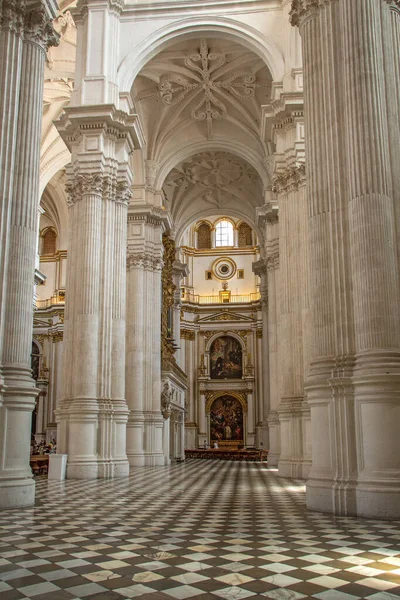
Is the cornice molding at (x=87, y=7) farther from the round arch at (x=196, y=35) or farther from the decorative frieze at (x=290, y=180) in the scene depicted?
the decorative frieze at (x=290, y=180)

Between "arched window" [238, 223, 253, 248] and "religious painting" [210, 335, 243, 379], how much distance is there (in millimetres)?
7258

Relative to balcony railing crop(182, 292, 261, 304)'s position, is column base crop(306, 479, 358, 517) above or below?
below

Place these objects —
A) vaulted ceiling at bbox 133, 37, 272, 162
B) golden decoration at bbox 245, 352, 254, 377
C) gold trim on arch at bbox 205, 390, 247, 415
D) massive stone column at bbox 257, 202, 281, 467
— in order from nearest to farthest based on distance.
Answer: vaulted ceiling at bbox 133, 37, 272, 162
massive stone column at bbox 257, 202, 281, 467
gold trim on arch at bbox 205, 390, 247, 415
golden decoration at bbox 245, 352, 254, 377

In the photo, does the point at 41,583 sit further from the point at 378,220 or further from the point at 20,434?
the point at 378,220

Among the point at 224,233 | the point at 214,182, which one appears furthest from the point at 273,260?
the point at 224,233

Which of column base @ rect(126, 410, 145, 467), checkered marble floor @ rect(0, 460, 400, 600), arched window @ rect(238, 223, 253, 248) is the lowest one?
checkered marble floor @ rect(0, 460, 400, 600)

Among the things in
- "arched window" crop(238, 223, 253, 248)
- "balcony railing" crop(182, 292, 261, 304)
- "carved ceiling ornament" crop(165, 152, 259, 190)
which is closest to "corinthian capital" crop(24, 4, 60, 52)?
"carved ceiling ornament" crop(165, 152, 259, 190)

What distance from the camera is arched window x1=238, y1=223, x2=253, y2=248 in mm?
48188

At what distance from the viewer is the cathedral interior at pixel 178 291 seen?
20.9 feet

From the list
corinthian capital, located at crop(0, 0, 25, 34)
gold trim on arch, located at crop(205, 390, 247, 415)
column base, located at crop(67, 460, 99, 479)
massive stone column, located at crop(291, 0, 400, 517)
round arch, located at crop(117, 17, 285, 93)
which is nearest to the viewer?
massive stone column, located at crop(291, 0, 400, 517)

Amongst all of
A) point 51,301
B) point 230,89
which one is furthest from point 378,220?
point 51,301

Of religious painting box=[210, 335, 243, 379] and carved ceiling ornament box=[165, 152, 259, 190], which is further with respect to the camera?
religious painting box=[210, 335, 243, 379]

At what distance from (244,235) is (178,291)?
12005 millimetres

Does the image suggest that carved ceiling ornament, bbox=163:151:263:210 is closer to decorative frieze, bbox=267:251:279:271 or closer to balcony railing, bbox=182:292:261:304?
decorative frieze, bbox=267:251:279:271
